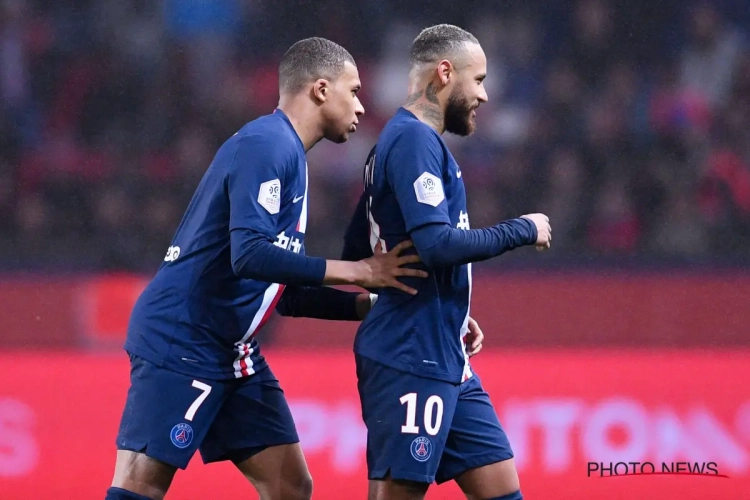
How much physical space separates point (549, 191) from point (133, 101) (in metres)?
3.50

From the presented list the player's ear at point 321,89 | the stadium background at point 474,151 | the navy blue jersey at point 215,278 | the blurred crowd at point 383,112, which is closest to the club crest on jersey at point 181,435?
the navy blue jersey at point 215,278

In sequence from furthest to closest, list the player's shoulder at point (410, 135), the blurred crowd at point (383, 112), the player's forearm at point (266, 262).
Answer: the blurred crowd at point (383, 112)
the player's shoulder at point (410, 135)
the player's forearm at point (266, 262)

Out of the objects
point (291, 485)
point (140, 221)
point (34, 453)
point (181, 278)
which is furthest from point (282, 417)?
point (140, 221)

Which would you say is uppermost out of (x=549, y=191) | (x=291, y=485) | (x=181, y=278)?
(x=549, y=191)

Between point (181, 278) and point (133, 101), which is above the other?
point (133, 101)

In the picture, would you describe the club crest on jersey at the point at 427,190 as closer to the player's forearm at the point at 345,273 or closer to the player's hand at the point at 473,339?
the player's forearm at the point at 345,273

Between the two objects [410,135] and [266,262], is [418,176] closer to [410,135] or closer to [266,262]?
[410,135]

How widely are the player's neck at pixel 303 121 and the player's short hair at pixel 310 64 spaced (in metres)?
0.05

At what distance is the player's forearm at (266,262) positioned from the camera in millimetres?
2932

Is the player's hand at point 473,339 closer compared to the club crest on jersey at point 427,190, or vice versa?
the club crest on jersey at point 427,190

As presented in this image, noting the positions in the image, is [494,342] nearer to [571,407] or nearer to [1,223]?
[571,407]

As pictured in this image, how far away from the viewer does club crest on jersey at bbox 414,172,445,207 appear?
9.71 ft

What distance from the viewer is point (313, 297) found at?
11.6 feet

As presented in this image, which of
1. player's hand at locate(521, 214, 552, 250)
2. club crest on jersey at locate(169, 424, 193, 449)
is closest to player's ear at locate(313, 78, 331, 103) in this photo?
player's hand at locate(521, 214, 552, 250)
